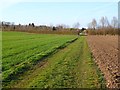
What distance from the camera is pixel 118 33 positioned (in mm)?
92312

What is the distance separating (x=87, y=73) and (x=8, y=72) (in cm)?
381

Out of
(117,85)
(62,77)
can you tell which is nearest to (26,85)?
(62,77)

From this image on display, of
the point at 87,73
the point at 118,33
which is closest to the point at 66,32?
the point at 118,33

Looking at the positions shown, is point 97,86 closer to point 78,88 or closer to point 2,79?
point 78,88

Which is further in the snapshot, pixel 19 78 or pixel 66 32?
pixel 66 32

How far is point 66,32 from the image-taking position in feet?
451

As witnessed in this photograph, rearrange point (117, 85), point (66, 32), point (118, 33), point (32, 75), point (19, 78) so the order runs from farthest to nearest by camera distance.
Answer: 1. point (66, 32)
2. point (118, 33)
3. point (32, 75)
4. point (19, 78)
5. point (117, 85)

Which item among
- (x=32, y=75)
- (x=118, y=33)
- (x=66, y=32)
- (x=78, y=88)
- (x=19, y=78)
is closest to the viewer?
(x=78, y=88)

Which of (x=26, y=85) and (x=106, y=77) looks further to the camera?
(x=106, y=77)

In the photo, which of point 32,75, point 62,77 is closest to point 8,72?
point 32,75

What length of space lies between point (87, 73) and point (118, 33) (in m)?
80.9

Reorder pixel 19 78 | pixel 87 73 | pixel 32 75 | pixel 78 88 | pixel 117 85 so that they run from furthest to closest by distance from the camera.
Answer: pixel 87 73
pixel 32 75
pixel 19 78
pixel 117 85
pixel 78 88

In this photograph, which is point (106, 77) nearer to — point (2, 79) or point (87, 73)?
point (87, 73)

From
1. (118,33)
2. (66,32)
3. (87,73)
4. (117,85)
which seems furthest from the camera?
(66,32)
